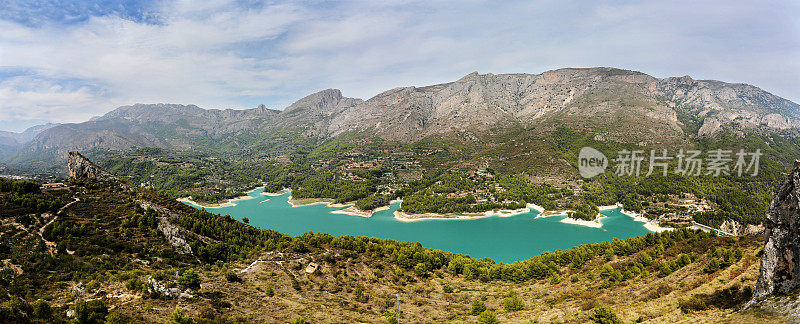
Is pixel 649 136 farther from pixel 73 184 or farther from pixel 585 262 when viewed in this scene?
pixel 73 184

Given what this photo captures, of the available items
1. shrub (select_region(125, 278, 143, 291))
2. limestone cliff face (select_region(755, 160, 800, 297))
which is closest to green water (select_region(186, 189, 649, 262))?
limestone cliff face (select_region(755, 160, 800, 297))

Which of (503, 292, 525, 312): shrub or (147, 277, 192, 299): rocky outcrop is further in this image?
(503, 292, 525, 312): shrub

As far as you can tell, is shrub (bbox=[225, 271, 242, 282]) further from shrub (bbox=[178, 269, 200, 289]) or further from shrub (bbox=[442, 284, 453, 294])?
shrub (bbox=[442, 284, 453, 294])

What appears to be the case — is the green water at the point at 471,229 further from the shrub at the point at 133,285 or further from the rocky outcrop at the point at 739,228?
the shrub at the point at 133,285

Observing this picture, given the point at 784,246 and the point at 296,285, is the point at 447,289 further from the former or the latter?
the point at 784,246

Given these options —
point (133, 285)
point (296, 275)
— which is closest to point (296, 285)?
point (296, 275)
